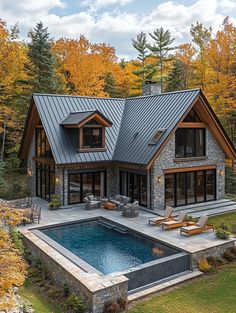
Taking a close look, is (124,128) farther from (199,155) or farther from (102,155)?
(199,155)

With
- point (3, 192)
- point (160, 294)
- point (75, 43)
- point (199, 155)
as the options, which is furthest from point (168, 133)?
point (75, 43)

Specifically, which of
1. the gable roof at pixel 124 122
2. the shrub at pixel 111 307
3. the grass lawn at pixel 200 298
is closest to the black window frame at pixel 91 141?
the gable roof at pixel 124 122

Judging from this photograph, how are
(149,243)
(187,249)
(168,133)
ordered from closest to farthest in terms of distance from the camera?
(187,249), (149,243), (168,133)

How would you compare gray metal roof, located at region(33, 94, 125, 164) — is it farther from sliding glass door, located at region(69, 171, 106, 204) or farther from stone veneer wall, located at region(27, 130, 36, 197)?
stone veneer wall, located at region(27, 130, 36, 197)

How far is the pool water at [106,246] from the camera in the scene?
1167 centimetres

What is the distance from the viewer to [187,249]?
1209 cm

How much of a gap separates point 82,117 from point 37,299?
36.1ft

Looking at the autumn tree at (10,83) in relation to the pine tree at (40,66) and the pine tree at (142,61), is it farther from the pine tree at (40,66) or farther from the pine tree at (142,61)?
the pine tree at (142,61)

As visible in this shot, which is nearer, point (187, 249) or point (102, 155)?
point (187, 249)

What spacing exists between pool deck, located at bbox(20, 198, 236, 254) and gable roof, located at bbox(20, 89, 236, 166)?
2790mm

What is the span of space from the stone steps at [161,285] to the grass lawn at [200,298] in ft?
0.79

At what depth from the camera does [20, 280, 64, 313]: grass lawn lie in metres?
9.38

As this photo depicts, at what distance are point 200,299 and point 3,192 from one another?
656 inches

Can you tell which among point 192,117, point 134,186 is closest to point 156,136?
point 192,117
